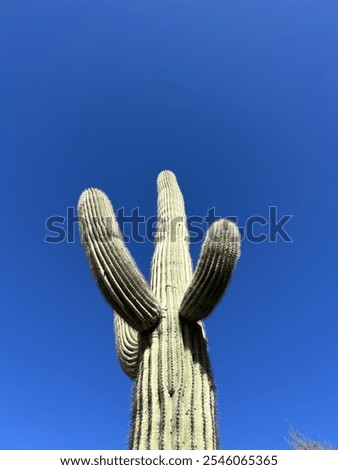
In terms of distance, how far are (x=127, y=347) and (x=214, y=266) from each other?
1.49 meters

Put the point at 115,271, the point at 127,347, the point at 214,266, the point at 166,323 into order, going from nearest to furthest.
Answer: the point at 214,266 < the point at 115,271 < the point at 166,323 < the point at 127,347

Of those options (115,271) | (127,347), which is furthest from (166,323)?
(127,347)

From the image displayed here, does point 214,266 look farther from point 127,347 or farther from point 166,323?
point 127,347

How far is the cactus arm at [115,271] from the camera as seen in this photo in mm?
3594

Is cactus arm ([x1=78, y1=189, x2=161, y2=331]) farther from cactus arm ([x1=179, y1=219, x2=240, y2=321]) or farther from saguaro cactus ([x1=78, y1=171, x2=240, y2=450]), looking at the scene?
cactus arm ([x1=179, y1=219, x2=240, y2=321])

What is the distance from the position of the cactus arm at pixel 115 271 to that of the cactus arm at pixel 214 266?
0.36m

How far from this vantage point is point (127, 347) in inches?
174

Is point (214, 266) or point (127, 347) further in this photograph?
point (127, 347)

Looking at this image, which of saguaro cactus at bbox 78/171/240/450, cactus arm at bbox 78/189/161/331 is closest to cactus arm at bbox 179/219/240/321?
saguaro cactus at bbox 78/171/240/450

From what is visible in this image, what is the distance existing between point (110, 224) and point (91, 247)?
0.82 ft

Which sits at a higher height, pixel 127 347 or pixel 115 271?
pixel 115 271

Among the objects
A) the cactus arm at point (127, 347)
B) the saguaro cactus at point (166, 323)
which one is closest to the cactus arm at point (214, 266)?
the saguaro cactus at point (166, 323)
